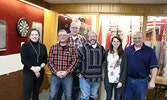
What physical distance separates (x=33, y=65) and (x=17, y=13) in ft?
4.85

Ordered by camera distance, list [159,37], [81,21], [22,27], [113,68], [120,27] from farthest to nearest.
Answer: [81,21] → [120,27] → [159,37] → [22,27] → [113,68]

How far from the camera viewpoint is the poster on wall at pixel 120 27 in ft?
12.8

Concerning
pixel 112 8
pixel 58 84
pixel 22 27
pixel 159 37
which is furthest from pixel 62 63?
pixel 159 37

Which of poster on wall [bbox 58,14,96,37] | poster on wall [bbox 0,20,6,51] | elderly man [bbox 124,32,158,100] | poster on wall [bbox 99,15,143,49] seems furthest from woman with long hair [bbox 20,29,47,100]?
poster on wall [bbox 99,15,143,49]

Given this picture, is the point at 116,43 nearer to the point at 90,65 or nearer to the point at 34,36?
the point at 90,65

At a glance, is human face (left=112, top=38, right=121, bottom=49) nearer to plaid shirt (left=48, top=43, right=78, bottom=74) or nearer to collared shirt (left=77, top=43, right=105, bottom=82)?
collared shirt (left=77, top=43, right=105, bottom=82)

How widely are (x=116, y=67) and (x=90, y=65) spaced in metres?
0.40

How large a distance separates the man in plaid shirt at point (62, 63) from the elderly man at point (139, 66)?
34.7 inches

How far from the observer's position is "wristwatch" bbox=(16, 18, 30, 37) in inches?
121

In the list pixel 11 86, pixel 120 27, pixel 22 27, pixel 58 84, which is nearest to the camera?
pixel 58 84

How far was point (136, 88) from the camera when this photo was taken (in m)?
2.26

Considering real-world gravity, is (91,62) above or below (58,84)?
above

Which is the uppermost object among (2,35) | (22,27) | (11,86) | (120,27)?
(120,27)

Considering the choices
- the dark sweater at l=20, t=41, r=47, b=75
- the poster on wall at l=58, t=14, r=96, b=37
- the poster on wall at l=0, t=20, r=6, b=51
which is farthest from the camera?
the poster on wall at l=58, t=14, r=96, b=37
